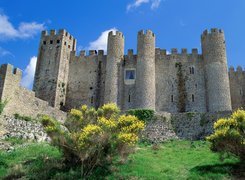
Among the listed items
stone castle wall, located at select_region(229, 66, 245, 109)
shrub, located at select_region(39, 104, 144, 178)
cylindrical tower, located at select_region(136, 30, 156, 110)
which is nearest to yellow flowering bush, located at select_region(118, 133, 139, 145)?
shrub, located at select_region(39, 104, 144, 178)

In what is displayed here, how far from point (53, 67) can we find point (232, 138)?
29.2 metres

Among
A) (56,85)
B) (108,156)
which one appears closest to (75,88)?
(56,85)

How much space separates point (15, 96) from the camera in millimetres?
28703

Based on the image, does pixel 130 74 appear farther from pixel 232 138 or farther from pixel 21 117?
pixel 232 138

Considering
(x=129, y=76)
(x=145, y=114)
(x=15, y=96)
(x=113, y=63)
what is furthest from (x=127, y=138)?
Answer: (x=113, y=63)

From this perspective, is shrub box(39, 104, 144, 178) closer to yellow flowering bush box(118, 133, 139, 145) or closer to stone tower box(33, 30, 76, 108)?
yellow flowering bush box(118, 133, 139, 145)

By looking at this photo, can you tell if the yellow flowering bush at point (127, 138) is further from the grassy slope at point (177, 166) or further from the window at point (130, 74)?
the window at point (130, 74)

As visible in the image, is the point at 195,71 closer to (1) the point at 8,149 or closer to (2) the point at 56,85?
(2) the point at 56,85

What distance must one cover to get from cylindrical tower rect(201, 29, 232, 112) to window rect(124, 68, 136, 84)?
28.1ft

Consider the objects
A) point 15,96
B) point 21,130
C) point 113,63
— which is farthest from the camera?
point 113,63

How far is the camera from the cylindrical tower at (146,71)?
39062 mm

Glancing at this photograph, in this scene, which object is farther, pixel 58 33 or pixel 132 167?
pixel 58 33

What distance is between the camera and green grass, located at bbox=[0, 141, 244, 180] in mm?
16484

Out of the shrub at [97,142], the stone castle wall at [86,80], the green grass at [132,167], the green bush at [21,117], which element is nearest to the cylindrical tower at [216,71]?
the stone castle wall at [86,80]
